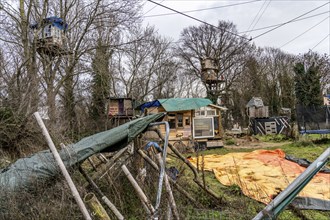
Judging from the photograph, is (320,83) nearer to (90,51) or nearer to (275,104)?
(275,104)

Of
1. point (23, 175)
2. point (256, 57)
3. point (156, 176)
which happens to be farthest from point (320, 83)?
point (23, 175)

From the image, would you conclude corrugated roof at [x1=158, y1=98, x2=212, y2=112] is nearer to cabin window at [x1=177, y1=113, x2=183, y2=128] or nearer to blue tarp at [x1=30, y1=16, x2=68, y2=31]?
cabin window at [x1=177, y1=113, x2=183, y2=128]

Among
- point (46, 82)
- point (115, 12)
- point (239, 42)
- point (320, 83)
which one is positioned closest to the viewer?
point (46, 82)

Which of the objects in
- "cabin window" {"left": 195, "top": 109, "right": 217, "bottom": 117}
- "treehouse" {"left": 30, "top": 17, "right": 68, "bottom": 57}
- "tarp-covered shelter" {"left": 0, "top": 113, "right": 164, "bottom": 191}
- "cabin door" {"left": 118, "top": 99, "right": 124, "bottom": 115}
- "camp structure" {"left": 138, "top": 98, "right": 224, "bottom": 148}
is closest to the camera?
"tarp-covered shelter" {"left": 0, "top": 113, "right": 164, "bottom": 191}

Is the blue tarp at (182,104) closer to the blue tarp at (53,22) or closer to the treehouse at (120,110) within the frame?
the treehouse at (120,110)

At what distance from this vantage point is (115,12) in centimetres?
1275

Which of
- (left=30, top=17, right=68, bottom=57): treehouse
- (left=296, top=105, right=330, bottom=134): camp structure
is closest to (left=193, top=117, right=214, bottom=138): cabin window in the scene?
(left=296, top=105, right=330, bottom=134): camp structure

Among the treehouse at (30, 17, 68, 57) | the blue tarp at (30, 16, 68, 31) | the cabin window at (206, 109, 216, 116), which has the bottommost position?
the cabin window at (206, 109, 216, 116)

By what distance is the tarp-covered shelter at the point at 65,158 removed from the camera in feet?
10.2

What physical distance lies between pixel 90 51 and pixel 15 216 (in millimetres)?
Result: 10855

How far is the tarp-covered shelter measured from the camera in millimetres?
3119

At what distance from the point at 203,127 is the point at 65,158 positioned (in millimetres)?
12499

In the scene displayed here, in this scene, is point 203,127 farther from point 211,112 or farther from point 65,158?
point 65,158

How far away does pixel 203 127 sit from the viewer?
599 inches
